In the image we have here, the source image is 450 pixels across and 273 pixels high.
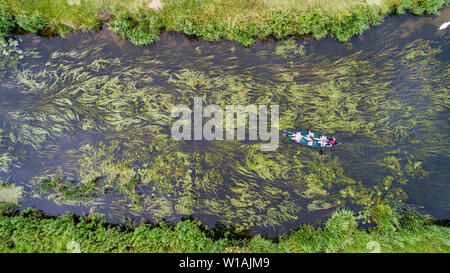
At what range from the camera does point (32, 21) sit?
4.71 m

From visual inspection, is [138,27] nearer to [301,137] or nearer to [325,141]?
[301,137]

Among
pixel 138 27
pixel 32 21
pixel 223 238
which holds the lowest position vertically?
pixel 223 238

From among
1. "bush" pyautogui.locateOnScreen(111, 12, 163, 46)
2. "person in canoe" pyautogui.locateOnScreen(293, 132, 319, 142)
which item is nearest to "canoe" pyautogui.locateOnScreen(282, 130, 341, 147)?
"person in canoe" pyautogui.locateOnScreen(293, 132, 319, 142)

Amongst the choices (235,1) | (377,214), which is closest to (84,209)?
(235,1)

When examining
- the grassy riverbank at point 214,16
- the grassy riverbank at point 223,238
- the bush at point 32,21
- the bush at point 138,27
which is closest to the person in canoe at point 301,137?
the grassy riverbank at point 223,238

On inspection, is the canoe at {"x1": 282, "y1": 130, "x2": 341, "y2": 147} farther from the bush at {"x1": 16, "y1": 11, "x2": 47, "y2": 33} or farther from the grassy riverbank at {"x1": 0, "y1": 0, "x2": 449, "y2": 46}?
the bush at {"x1": 16, "y1": 11, "x2": 47, "y2": 33}

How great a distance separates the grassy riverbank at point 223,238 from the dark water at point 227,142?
1.05 feet

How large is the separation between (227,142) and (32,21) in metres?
5.51

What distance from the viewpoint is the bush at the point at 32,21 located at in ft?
15.4

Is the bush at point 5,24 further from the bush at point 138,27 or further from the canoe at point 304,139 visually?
the canoe at point 304,139

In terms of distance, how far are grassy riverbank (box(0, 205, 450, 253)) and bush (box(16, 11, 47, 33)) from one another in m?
4.68

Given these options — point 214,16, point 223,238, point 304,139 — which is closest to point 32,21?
point 214,16
